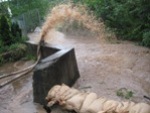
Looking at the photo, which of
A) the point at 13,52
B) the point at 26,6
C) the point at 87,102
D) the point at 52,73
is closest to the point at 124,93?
the point at 87,102

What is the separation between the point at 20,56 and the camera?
949cm

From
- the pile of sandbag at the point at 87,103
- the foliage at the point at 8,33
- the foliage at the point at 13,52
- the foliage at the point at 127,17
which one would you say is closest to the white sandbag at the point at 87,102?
the pile of sandbag at the point at 87,103

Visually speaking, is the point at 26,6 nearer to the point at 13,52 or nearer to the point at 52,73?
the point at 13,52

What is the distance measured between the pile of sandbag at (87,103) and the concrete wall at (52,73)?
1.03ft

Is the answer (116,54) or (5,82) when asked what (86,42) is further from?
(5,82)

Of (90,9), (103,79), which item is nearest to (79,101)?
(103,79)

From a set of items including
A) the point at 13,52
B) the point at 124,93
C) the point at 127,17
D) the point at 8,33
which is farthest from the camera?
the point at 127,17

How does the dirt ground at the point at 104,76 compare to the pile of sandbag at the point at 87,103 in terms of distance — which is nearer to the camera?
the pile of sandbag at the point at 87,103

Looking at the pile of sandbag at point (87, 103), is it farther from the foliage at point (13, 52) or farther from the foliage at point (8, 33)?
the foliage at point (8, 33)

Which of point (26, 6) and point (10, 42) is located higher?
point (26, 6)

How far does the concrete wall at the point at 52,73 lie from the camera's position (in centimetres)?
586

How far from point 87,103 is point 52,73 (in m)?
1.28

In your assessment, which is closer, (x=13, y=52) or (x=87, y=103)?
(x=87, y=103)

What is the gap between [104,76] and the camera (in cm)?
731
